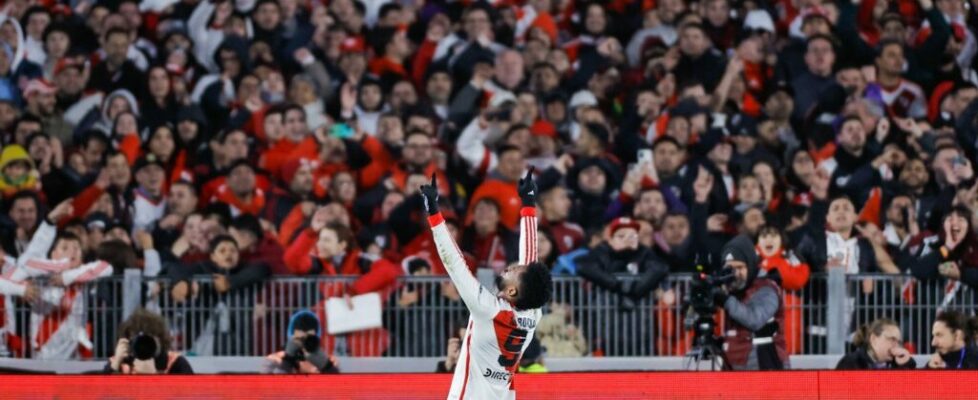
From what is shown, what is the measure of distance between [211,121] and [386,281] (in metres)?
4.24

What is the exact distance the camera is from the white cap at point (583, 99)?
1862 cm

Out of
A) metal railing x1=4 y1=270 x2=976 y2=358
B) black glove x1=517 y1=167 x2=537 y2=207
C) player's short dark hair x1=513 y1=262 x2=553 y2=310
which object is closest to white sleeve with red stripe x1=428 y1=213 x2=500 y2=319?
player's short dark hair x1=513 y1=262 x2=553 y2=310

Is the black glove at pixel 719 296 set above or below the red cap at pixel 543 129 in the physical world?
below

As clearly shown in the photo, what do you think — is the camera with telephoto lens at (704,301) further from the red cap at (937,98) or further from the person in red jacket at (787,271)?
the red cap at (937,98)

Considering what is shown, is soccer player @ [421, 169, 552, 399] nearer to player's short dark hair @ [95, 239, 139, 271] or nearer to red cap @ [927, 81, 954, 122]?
player's short dark hair @ [95, 239, 139, 271]

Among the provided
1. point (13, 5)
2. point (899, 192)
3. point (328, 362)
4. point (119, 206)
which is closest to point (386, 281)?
point (328, 362)

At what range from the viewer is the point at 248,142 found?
60.0 ft

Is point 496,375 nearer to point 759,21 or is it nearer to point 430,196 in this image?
point 430,196

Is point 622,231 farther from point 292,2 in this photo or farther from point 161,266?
point 292,2

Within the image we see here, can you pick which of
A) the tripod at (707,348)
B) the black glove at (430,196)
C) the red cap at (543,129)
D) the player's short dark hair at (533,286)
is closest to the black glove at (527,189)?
the player's short dark hair at (533,286)

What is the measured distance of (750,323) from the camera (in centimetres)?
1381

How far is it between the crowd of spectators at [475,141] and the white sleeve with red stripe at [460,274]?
3.75m

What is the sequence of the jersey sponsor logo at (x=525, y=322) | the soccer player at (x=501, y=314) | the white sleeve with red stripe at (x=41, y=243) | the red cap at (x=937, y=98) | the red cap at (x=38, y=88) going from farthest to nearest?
the red cap at (x=38, y=88)
the red cap at (x=937, y=98)
the white sleeve with red stripe at (x=41, y=243)
the jersey sponsor logo at (x=525, y=322)
the soccer player at (x=501, y=314)

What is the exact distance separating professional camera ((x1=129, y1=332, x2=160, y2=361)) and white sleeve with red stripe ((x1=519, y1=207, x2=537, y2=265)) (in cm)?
332
